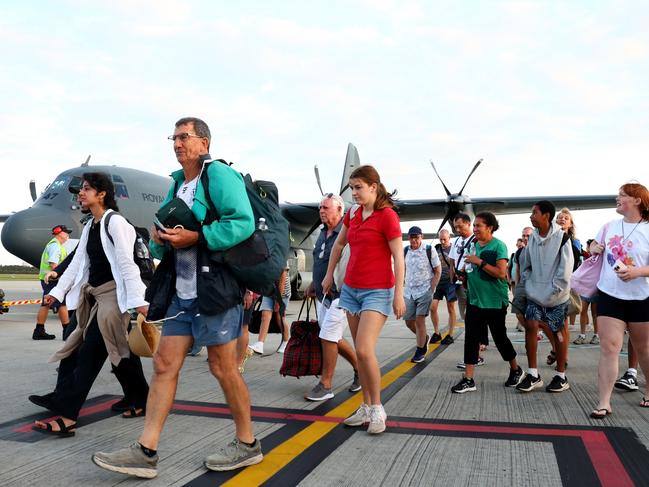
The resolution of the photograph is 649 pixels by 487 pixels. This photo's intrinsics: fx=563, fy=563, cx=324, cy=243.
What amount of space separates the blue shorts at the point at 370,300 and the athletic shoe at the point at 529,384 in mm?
1965

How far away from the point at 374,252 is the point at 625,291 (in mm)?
2071

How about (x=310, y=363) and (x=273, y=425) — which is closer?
(x=273, y=425)

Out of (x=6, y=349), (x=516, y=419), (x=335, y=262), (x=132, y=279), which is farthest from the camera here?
(x=6, y=349)

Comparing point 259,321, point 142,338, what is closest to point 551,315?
point 259,321

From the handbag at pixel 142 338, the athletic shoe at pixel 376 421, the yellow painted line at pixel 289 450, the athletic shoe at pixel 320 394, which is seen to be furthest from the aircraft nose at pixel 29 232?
the athletic shoe at pixel 376 421

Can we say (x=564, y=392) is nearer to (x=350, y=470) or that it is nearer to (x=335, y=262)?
(x=335, y=262)

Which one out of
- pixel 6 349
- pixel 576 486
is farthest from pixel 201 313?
pixel 6 349

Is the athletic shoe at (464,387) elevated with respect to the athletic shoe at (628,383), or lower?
elevated

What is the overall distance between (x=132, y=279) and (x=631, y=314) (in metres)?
3.85

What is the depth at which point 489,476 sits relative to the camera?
9.89ft

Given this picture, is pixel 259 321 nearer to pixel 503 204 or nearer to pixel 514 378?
pixel 514 378

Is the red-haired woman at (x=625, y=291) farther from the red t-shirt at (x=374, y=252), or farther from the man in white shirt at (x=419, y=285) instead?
the man in white shirt at (x=419, y=285)

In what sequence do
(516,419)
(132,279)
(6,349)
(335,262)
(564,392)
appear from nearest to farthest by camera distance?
1. (132,279)
2. (516,419)
3. (335,262)
4. (564,392)
5. (6,349)

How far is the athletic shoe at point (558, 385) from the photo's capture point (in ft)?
17.5
